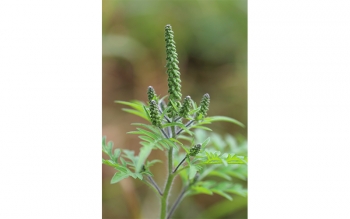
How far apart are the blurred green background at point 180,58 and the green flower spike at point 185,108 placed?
3.23 ft

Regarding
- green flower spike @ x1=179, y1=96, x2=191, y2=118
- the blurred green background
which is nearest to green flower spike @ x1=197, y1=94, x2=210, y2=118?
green flower spike @ x1=179, y1=96, x2=191, y2=118

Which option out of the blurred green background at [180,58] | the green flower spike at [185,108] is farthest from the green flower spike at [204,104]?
the blurred green background at [180,58]

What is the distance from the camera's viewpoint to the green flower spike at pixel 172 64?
774 millimetres

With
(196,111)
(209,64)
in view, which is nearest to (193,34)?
(209,64)

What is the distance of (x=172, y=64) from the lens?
79cm

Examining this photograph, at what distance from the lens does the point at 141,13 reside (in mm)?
2002

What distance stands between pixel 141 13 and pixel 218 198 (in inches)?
42.5

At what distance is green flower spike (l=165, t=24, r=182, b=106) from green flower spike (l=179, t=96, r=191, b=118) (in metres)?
0.02

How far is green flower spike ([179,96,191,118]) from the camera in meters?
0.83

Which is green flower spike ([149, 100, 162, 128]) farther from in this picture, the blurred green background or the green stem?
the blurred green background

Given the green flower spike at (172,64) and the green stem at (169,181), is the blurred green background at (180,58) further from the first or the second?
the green flower spike at (172,64)
